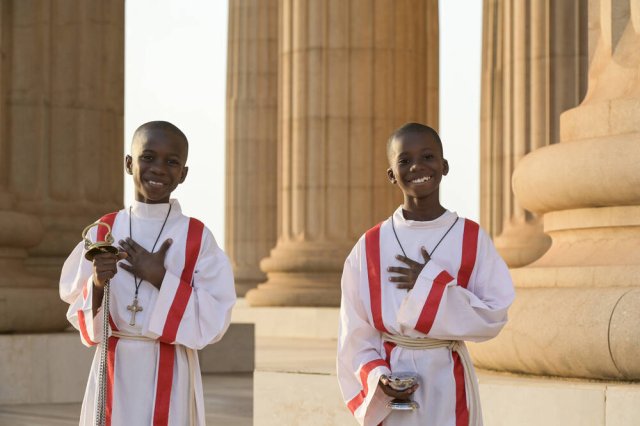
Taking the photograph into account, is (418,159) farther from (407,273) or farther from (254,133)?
(254,133)

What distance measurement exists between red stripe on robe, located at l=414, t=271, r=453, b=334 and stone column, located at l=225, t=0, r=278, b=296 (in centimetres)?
4024

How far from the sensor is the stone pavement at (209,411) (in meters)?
17.1

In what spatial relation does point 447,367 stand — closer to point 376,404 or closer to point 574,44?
point 376,404

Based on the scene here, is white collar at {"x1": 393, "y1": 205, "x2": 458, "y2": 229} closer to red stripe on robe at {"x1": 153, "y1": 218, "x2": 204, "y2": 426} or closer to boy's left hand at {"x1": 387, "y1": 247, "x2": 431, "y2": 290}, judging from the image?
boy's left hand at {"x1": 387, "y1": 247, "x2": 431, "y2": 290}

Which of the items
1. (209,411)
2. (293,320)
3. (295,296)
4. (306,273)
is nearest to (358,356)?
(209,411)

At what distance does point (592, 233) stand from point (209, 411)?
6761mm

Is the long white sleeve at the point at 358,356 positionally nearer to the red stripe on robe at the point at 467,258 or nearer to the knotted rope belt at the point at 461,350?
the knotted rope belt at the point at 461,350

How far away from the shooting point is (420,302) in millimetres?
8336

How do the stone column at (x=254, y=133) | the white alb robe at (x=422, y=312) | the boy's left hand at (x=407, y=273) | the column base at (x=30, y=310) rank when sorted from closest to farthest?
the white alb robe at (x=422, y=312), the boy's left hand at (x=407, y=273), the column base at (x=30, y=310), the stone column at (x=254, y=133)

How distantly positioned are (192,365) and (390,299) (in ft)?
4.26

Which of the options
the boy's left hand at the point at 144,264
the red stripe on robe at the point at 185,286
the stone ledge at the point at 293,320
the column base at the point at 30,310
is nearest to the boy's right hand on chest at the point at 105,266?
the boy's left hand at the point at 144,264

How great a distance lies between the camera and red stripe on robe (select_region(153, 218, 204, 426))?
28.2 ft

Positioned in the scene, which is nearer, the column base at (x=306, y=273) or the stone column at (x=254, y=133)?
the column base at (x=306, y=273)

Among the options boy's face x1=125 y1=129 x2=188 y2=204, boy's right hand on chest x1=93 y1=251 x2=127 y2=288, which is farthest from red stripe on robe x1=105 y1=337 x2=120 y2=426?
boy's face x1=125 y1=129 x2=188 y2=204
